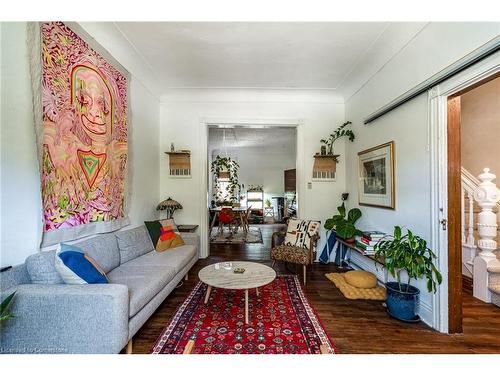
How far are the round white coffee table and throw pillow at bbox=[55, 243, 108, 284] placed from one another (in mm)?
920

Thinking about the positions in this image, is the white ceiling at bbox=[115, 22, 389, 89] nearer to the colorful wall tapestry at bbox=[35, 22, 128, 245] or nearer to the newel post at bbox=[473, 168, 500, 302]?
the colorful wall tapestry at bbox=[35, 22, 128, 245]

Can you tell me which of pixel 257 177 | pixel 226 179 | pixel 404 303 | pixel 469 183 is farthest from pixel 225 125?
pixel 257 177

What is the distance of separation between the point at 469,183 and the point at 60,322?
4.53 metres

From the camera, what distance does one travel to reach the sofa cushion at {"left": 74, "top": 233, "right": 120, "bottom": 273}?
2053 millimetres

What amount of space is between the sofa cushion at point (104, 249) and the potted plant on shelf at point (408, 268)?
2730mm

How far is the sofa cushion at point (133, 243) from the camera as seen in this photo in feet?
8.23

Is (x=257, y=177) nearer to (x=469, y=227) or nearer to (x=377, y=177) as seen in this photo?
(x=377, y=177)

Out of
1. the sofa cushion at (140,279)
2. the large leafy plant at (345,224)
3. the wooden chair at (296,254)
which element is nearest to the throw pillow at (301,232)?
the wooden chair at (296,254)

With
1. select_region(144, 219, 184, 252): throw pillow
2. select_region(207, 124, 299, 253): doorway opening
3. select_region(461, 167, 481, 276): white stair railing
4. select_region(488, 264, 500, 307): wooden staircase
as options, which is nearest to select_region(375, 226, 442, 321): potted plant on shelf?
select_region(488, 264, 500, 307): wooden staircase

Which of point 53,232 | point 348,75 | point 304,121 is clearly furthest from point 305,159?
point 53,232

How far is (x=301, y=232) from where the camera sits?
346 centimetres
